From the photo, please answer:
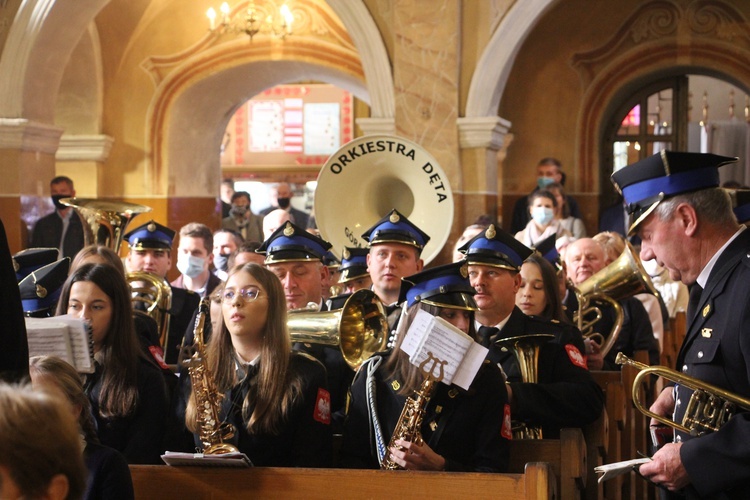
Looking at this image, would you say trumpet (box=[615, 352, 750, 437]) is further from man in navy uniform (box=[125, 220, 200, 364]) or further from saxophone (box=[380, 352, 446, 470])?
man in navy uniform (box=[125, 220, 200, 364])

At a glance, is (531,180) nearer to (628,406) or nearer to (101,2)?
(101,2)

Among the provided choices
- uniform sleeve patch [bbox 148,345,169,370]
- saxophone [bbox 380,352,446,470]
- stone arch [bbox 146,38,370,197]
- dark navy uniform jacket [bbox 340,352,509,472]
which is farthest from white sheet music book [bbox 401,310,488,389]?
stone arch [bbox 146,38,370,197]

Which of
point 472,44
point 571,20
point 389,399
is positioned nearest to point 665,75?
point 571,20

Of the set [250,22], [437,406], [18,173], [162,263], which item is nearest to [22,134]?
[18,173]

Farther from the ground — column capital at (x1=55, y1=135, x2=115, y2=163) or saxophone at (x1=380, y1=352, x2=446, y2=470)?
column capital at (x1=55, y1=135, x2=115, y2=163)

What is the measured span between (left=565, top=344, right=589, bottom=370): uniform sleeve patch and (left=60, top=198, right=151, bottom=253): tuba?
3.47m

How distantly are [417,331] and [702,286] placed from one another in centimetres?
87

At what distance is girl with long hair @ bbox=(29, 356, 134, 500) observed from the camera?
3053 millimetres

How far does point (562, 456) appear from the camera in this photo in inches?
153

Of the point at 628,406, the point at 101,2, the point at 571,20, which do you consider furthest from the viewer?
the point at 571,20

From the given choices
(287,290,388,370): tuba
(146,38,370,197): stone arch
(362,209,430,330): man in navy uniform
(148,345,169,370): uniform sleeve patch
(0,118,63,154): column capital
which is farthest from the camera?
(146,38,370,197): stone arch

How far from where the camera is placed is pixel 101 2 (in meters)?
11.0

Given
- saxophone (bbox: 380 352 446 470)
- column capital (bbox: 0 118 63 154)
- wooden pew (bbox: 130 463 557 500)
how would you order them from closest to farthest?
wooden pew (bbox: 130 463 557 500)
saxophone (bbox: 380 352 446 470)
column capital (bbox: 0 118 63 154)

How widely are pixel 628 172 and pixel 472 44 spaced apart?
7329 millimetres
